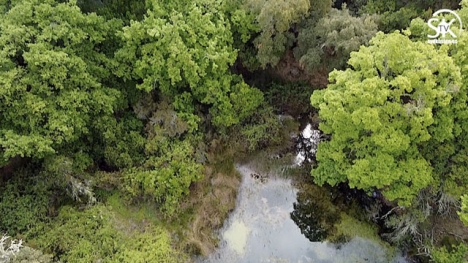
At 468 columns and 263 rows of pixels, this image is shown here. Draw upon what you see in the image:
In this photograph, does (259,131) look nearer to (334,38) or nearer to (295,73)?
(295,73)

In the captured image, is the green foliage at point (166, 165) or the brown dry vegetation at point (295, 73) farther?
the brown dry vegetation at point (295, 73)

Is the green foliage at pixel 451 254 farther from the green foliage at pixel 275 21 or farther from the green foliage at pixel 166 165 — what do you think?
the green foliage at pixel 275 21

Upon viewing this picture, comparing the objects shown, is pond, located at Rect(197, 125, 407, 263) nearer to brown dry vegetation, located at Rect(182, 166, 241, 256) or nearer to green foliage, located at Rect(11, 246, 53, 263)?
brown dry vegetation, located at Rect(182, 166, 241, 256)

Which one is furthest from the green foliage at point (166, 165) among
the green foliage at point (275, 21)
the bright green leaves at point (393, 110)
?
the bright green leaves at point (393, 110)

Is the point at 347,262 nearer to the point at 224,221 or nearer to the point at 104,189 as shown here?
the point at 224,221

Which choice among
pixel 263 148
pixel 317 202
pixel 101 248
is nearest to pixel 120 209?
pixel 101 248

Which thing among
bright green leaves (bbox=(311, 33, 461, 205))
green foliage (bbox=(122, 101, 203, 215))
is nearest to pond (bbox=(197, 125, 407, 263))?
green foliage (bbox=(122, 101, 203, 215))
